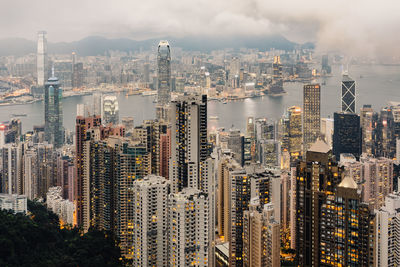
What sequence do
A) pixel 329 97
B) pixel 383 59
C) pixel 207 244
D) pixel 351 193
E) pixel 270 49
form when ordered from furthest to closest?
pixel 329 97 → pixel 270 49 → pixel 383 59 → pixel 207 244 → pixel 351 193

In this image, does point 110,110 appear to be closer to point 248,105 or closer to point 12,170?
point 12,170

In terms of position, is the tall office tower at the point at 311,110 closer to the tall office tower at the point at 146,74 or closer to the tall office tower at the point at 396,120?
the tall office tower at the point at 396,120

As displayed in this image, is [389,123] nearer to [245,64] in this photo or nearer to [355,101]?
[355,101]

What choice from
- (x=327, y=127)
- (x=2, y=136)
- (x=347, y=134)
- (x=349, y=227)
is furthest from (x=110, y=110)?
(x=349, y=227)

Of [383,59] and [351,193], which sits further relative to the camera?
[383,59]

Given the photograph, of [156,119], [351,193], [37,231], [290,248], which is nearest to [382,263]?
[351,193]

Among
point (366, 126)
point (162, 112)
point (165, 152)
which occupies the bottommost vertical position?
point (165, 152)
